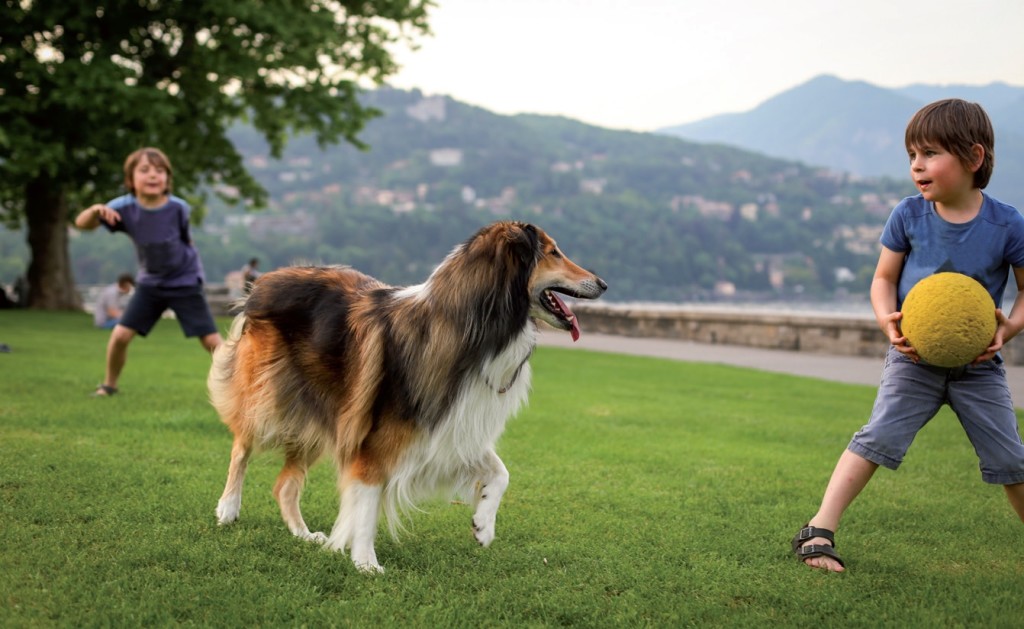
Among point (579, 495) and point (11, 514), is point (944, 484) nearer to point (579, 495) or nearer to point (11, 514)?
point (579, 495)

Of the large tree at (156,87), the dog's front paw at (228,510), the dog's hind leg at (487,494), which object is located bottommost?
the dog's front paw at (228,510)

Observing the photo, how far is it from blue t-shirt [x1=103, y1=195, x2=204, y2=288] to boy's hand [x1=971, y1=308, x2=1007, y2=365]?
6749mm

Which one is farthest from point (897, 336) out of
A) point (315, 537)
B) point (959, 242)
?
point (315, 537)

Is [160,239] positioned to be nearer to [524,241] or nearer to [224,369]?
[224,369]

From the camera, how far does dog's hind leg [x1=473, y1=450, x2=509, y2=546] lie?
15.0 feet

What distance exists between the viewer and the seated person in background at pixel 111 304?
20788mm

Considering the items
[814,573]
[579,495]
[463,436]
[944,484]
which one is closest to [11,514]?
[463,436]

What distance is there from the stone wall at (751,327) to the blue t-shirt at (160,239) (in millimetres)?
14440

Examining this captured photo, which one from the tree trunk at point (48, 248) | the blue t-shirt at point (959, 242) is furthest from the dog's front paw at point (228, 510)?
the tree trunk at point (48, 248)

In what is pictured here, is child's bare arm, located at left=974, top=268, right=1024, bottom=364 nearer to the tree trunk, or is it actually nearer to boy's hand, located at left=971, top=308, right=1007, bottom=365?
boy's hand, located at left=971, top=308, right=1007, bottom=365

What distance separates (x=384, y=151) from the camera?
86562 mm

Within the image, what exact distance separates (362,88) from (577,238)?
123ft

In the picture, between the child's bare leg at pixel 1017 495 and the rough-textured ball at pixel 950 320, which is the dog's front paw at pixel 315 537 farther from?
the child's bare leg at pixel 1017 495

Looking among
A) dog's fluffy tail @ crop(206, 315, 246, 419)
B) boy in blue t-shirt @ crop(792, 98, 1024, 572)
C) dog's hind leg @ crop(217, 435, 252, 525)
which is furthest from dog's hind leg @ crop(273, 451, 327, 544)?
boy in blue t-shirt @ crop(792, 98, 1024, 572)
